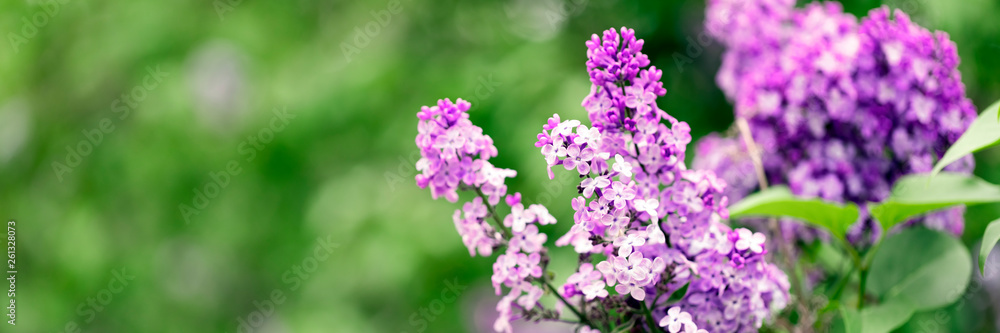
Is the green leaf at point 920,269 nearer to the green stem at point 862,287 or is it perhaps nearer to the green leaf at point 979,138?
the green stem at point 862,287

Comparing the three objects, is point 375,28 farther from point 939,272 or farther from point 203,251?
point 939,272

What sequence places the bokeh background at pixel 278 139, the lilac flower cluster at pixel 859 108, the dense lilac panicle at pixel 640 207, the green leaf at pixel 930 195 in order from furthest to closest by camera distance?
the bokeh background at pixel 278 139
the lilac flower cluster at pixel 859 108
the green leaf at pixel 930 195
the dense lilac panicle at pixel 640 207

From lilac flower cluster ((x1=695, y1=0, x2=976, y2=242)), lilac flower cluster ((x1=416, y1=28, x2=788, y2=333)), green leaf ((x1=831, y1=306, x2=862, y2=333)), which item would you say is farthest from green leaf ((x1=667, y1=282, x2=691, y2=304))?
lilac flower cluster ((x1=695, y1=0, x2=976, y2=242))

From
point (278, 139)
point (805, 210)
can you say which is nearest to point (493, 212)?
point (805, 210)

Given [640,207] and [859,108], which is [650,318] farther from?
[859,108]

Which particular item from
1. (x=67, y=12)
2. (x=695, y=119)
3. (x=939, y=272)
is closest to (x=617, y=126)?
(x=939, y=272)

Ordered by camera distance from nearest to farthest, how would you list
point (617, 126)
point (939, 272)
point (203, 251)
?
point (617, 126) < point (939, 272) < point (203, 251)

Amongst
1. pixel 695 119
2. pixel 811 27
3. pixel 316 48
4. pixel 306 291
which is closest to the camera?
pixel 811 27

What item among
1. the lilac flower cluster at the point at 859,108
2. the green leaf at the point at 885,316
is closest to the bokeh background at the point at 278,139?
the lilac flower cluster at the point at 859,108
